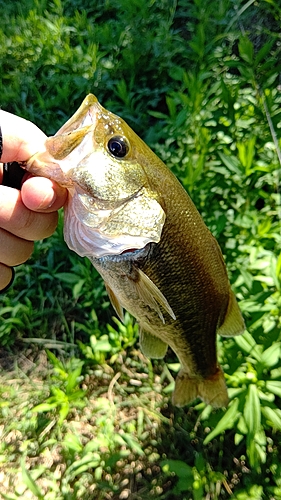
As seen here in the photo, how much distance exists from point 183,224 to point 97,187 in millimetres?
287

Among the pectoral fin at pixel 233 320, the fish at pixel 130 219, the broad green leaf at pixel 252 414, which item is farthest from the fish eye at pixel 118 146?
the broad green leaf at pixel 252 414

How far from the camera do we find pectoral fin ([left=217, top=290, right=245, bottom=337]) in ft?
5.21

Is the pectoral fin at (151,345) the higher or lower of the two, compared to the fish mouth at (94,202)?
lower

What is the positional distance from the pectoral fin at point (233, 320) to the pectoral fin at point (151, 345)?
0.25m

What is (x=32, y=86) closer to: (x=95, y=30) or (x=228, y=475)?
(x=95, y=30)

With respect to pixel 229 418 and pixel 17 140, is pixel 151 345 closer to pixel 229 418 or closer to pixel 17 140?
pixel 229 418

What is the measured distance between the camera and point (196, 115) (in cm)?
262

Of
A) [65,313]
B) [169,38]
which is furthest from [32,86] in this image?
[65,313]

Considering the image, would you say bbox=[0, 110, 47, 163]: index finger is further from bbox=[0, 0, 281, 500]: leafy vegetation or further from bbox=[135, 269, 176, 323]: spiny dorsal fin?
bbox=[0, 0, 281, 500]: leafy vegetation

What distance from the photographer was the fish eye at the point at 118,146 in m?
1.27

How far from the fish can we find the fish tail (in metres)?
0.43

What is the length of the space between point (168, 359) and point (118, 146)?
59.2 inches

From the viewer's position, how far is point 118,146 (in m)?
1.28

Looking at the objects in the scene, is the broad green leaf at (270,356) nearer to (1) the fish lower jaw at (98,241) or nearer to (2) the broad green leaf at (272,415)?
(2) the broad green leaf at (272,415)
